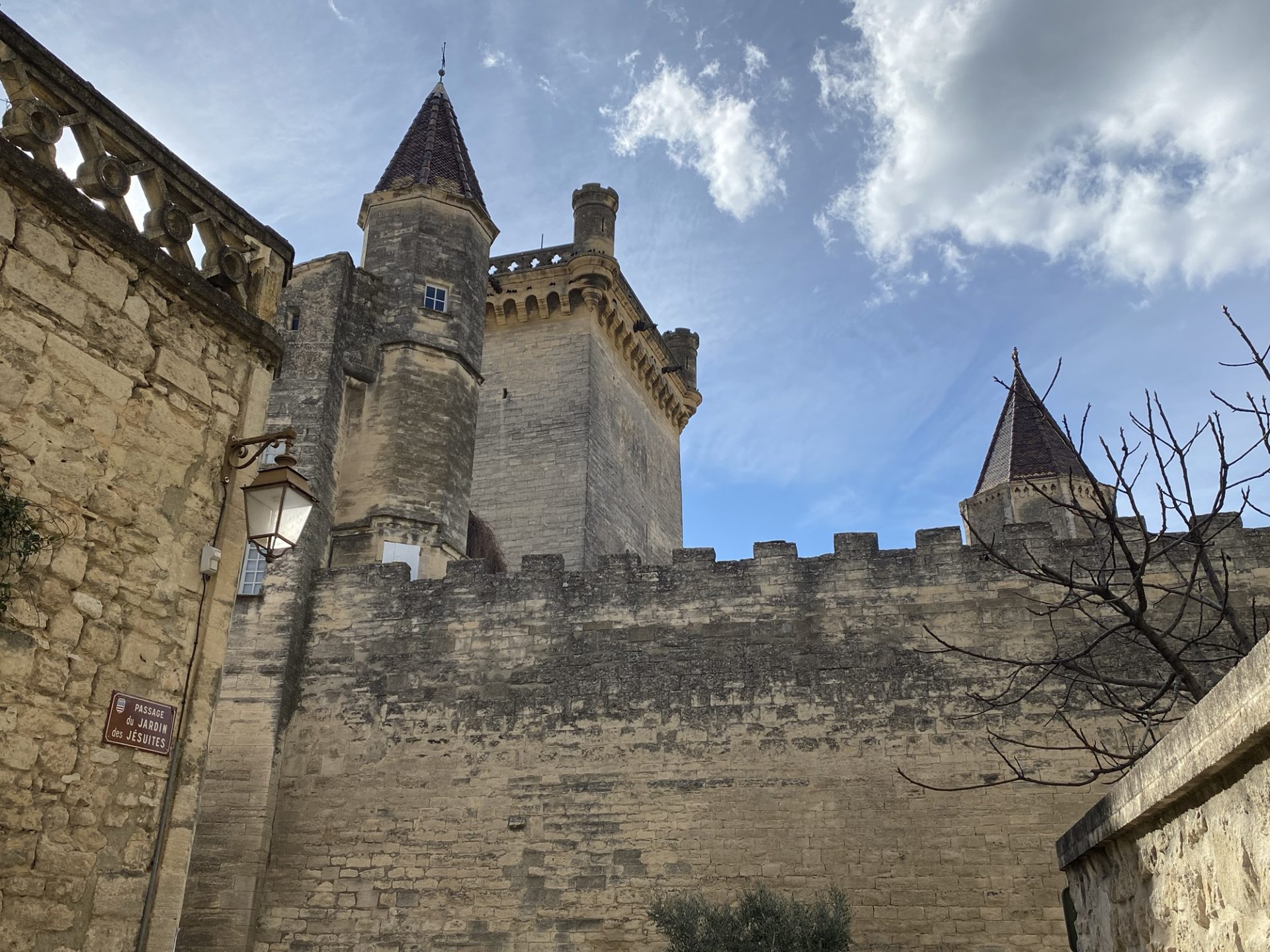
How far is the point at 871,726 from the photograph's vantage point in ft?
34.8

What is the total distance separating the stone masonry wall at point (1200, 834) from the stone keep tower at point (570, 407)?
15.1 m

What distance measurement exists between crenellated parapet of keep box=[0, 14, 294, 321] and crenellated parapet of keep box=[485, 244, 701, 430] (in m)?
14.9

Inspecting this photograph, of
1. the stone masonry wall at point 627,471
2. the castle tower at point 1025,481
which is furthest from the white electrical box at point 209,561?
the castle tower at point 1025,481

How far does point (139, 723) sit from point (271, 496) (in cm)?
113

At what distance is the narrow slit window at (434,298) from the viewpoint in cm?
1577

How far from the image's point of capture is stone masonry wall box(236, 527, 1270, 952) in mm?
10062

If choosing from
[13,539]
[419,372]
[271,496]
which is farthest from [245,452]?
[419,372]

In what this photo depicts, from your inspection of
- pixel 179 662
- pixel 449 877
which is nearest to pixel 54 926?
pixel 179 662

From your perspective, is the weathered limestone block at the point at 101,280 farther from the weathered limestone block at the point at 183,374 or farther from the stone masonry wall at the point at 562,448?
the stone masonry wall at the point at 562,448

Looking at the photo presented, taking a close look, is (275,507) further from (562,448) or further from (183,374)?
(562,448)

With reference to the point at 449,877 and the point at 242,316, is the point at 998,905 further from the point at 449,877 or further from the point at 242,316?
the point at 242,316

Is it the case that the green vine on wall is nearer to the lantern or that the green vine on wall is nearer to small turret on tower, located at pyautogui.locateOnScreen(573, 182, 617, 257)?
the lantern

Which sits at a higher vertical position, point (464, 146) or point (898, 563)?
point (464, 146)

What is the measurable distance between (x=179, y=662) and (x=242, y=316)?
1689 mm
